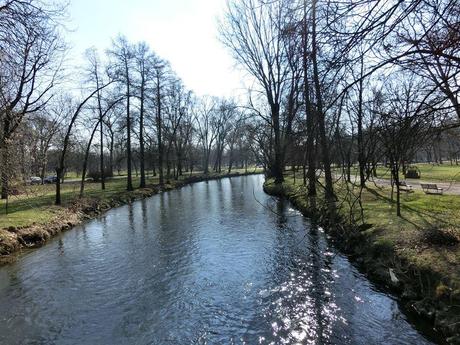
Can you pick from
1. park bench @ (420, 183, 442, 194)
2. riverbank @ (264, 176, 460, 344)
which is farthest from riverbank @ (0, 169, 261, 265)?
park bench @ (420, 183, 442, 194)

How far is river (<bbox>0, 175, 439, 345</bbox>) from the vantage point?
7098 millimetres

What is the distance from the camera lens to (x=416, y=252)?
8.82m

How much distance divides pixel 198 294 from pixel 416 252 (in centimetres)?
537

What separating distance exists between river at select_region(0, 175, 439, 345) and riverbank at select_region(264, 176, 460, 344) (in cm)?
42

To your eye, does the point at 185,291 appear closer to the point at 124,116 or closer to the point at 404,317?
the point at 404,317

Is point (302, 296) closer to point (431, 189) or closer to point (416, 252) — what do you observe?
point (416, 252)

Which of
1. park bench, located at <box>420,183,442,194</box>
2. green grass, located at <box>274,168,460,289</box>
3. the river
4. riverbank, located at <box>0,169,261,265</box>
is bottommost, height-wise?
the river

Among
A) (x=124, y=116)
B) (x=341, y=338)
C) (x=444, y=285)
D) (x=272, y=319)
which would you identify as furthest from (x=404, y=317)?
(x=124, y=116)

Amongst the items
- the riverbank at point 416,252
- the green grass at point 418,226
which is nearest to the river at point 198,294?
the riverbank at point 416,252

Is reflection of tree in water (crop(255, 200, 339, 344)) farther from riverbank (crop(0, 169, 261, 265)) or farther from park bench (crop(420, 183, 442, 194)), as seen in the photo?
park bench (crop(420, 183, 442, 194))

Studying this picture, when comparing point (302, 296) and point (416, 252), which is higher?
point (416, 252)

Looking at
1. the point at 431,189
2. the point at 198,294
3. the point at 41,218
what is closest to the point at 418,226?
the point at 198,294

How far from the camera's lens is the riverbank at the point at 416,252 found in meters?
7.01

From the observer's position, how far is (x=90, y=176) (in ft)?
174
